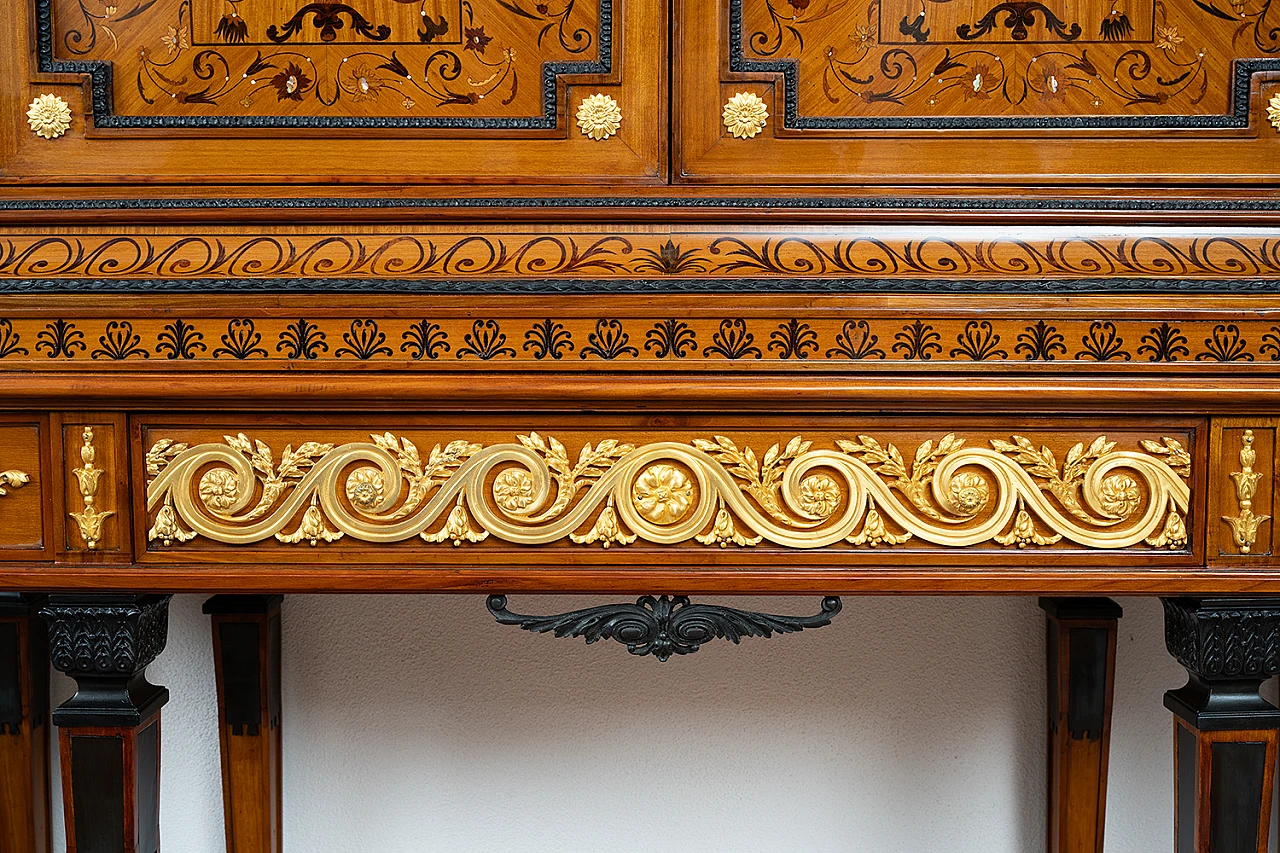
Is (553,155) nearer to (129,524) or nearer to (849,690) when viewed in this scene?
(129,524)

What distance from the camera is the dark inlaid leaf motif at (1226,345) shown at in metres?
0.76

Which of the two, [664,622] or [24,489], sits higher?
[24,489]

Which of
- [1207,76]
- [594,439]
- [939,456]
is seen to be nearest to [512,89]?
[594,439]

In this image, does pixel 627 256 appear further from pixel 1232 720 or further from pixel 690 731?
pixel 690 731

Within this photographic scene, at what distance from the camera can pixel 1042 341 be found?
2.50 feet

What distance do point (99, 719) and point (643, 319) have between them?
56cm

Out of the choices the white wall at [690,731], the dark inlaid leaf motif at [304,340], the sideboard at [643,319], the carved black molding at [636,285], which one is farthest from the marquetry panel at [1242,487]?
the dark inlaid leaf motif at [304,340]

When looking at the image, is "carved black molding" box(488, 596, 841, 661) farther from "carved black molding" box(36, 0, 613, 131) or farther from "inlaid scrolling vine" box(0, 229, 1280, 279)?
"carved black molding" box(36, 0, 613, 131)

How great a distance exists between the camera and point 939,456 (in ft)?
2.53

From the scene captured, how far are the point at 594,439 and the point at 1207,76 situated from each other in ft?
1.97

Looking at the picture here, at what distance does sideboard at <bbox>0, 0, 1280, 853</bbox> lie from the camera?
2.52 feet

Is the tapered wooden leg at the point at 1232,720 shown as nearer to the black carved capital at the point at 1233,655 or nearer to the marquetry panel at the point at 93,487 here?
the black carved capital at the point at 1233,655

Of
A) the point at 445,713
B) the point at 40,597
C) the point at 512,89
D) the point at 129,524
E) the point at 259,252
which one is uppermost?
the point at 512,89

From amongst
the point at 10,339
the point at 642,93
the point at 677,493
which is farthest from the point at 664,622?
the point at 10,339
